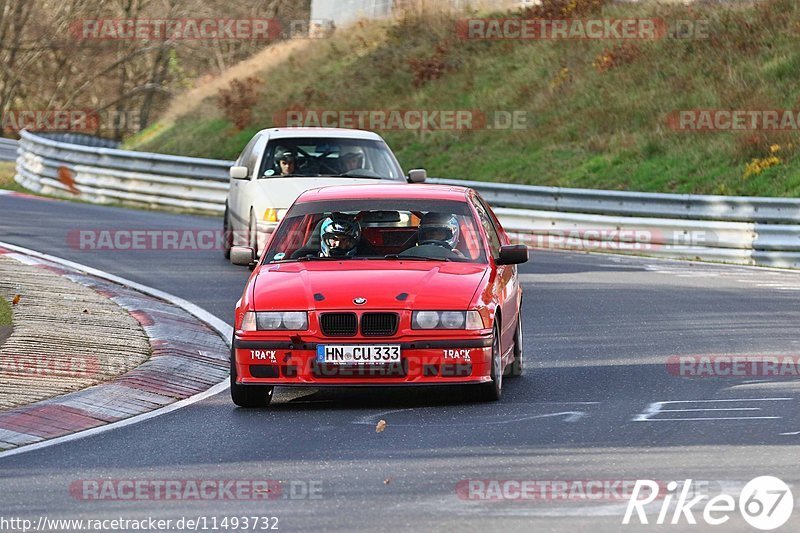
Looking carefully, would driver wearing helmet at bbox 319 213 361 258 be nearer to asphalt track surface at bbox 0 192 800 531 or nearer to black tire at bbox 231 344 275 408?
asphalt track surface at bbox 0 192 800 531

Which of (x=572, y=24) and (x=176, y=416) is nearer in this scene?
(x=176, y=416)

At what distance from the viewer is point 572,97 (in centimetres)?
3556

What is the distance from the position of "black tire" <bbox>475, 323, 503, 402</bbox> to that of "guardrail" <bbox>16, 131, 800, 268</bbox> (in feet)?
39.8

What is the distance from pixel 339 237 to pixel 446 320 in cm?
146

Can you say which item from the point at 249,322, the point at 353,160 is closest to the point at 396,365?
the point at 249,322

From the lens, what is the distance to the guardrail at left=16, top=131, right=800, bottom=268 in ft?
73.3

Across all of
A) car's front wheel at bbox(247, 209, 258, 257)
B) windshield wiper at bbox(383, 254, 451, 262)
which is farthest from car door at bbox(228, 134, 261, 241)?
windshield wiper at bbox(383, 254, 451, 262)

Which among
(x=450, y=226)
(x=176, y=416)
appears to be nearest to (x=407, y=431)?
(x=176, y=416)

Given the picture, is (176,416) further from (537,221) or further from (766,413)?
(537,221)

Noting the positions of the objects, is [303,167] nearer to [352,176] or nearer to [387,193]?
[352,176]

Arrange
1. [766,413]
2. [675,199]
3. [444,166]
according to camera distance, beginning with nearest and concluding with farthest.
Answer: [766,413] < [675,199] < [444,166]

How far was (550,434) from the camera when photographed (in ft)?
29.8

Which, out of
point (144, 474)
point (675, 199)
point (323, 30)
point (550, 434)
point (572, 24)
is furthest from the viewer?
point (323, 30)

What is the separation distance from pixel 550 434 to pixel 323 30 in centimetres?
3997
